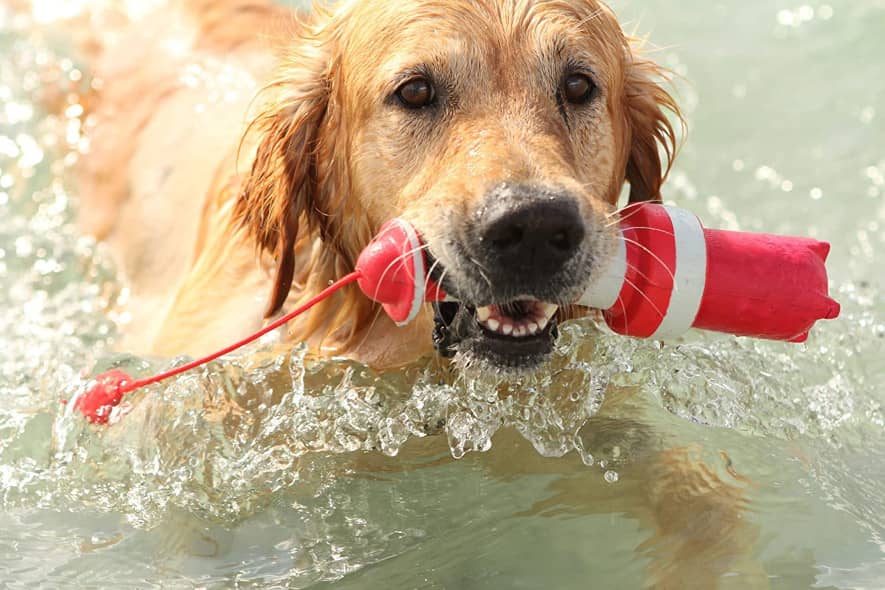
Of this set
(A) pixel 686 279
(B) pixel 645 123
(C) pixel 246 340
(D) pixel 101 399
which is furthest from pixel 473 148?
(D) pixel 101 399

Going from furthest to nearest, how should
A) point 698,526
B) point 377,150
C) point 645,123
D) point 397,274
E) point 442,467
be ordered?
point 645,123, point 442,467, point 377,150, point 698,526, point 397,274

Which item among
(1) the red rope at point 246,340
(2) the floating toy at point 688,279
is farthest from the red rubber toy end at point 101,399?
(2) the floating toy at point 688,279

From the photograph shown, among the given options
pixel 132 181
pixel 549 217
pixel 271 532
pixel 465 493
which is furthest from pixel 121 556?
pixel 132 181

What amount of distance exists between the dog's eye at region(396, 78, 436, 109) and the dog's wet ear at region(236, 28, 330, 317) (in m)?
0.46

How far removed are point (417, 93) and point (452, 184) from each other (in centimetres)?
43

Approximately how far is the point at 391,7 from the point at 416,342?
1.00 m

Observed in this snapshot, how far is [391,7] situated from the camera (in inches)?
136

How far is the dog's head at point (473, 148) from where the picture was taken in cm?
286

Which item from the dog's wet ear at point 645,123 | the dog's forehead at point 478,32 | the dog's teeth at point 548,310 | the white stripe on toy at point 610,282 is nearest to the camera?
the white stripe on toy at point 610,282

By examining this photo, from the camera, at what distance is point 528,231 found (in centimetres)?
278

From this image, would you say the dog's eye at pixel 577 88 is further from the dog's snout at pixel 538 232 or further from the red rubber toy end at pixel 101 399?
the red rubber toy end at pixel 101 399

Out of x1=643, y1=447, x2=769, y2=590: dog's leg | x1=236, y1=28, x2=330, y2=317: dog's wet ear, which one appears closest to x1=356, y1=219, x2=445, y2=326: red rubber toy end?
x1=236, y1=28, x2=330, y2=317: dog's wet ear

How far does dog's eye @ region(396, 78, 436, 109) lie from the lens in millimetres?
3273

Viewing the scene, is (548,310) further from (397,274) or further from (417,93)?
(417,93)
